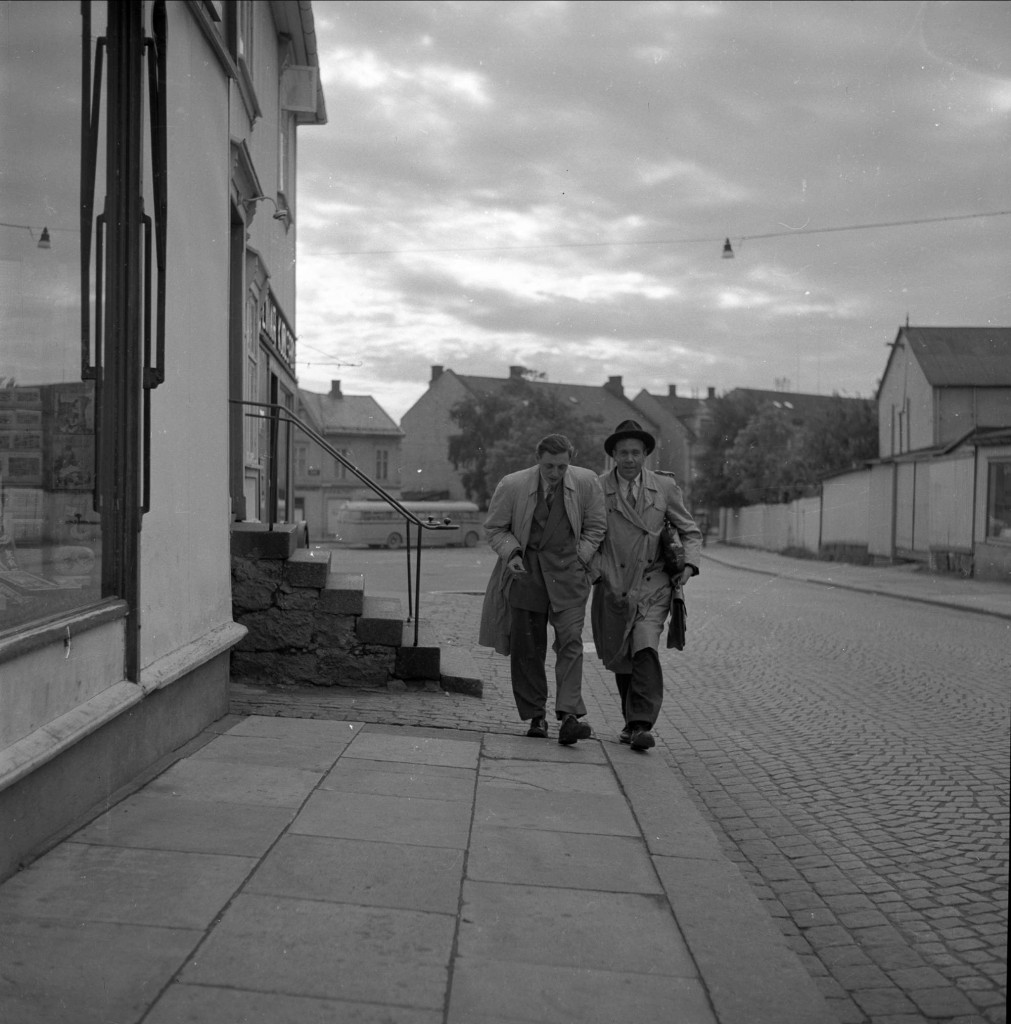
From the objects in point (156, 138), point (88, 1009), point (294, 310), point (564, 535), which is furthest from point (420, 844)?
point (294, 310)

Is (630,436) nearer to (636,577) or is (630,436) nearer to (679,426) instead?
(636,577)

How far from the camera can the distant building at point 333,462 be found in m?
51.8

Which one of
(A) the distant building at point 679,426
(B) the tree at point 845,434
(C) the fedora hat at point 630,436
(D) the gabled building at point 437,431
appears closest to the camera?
(C) the fedora hat at point 630,436

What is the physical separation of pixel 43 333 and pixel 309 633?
12.8 ft

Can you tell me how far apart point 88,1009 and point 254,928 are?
66 cm

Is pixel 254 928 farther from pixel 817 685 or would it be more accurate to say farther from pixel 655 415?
pixel 655 415

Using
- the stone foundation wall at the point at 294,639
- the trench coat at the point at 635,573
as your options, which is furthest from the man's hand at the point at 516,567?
the stone foundation wall at the point at 294,639

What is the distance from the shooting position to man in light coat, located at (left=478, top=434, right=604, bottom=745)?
258 inches

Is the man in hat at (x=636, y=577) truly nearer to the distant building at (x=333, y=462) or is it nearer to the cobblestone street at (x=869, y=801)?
the cobblestone street at (x=869, y=801)

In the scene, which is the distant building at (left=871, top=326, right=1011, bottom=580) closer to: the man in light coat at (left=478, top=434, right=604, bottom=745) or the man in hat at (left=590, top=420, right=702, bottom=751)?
the man in hat at (left=590, top=420, right=702, bottom=751)

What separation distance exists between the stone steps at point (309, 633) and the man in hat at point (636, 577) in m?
2.09

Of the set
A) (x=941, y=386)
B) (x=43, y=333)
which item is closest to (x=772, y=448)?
(x=941, y=386)

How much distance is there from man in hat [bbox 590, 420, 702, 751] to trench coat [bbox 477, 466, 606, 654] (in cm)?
13

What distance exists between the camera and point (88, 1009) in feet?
9.32
